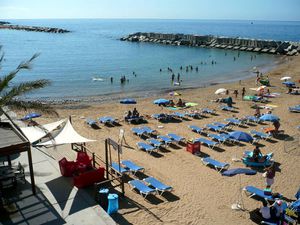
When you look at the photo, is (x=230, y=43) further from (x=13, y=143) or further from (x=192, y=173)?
(x=13, y=143)

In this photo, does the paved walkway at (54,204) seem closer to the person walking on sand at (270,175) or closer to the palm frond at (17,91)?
the palm frond at (17,91)

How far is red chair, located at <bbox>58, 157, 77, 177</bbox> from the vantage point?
11523 millimetres

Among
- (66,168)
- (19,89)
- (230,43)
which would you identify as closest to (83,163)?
(66,168)

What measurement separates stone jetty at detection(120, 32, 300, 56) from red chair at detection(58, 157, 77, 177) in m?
65.9

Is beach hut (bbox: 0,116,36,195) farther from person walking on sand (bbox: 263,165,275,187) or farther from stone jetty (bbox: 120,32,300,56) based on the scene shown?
stone jetty (bbox: 120,32,300,56)

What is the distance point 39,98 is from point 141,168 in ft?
73.6

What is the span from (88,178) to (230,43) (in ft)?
262

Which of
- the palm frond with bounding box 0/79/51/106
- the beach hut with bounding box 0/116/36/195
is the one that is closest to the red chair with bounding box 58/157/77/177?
the beach hut with bounding box 0/116/36/195

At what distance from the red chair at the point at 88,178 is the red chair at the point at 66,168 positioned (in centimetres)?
37

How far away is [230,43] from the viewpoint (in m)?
84.4

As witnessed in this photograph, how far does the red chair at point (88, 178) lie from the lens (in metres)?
10.8

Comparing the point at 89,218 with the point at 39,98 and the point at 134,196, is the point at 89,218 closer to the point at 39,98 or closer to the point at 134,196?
the point at 134,196

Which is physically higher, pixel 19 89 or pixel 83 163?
pixel 19 89

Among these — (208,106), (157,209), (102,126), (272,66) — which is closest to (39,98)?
(102,126)
